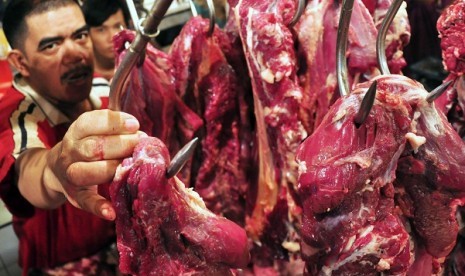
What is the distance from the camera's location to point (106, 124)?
101cm

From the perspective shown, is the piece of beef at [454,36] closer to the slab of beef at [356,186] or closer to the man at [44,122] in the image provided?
the slab of beef at [356,186]

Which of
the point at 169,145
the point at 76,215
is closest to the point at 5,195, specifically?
the point at 76,215

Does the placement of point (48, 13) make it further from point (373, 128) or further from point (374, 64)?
point (373, 128)

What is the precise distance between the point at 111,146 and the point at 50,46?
0.79 meters

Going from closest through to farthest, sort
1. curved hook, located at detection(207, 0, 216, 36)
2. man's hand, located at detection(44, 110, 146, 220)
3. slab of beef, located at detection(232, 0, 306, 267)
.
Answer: man's hand, located at detection(44, 110, 146, 220) < slab of beef, located at detection(232, 0, 306, 267) < curved hook, located at detection(207, 0, 216, 36)

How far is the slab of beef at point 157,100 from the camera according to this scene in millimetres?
A: 1443


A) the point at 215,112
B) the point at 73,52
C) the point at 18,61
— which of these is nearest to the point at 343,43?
the point at 215,112

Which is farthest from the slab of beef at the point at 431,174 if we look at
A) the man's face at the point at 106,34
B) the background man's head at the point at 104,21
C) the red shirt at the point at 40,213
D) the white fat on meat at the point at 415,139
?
the man's face at the point at 106,34

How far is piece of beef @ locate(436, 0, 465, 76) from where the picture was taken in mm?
1292

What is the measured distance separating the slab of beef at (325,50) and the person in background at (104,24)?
1375mm

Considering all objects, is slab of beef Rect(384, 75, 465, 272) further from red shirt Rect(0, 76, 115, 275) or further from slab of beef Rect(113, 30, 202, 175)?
red shirt Rect(0, 76, 115, 275)

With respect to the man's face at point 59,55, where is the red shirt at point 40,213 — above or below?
below

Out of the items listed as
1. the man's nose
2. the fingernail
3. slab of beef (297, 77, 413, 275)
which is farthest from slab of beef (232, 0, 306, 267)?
the man's nose

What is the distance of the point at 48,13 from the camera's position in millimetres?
1655
